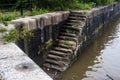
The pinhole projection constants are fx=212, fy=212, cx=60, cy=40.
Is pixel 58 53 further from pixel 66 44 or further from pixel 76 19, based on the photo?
pixel 76 19

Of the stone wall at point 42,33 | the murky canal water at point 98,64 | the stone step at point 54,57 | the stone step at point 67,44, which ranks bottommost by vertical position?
the murky canal water at point 98,64

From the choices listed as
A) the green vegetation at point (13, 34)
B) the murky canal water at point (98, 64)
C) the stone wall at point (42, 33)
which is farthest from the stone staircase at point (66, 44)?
the green vegetation at point (13, 34)

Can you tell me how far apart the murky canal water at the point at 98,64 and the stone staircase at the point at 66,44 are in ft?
1.48

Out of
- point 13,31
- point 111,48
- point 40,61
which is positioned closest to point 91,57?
point 111,48

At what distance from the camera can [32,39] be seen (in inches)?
298

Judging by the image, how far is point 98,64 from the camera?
31.5 feet

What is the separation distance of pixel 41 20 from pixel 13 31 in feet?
7.45

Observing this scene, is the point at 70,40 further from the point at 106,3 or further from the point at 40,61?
the point at 106,3

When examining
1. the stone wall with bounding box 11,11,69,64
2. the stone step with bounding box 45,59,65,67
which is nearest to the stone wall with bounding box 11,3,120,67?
the stone wall with bounding box 11,11,69,64

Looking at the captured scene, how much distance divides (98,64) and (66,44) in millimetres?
1732

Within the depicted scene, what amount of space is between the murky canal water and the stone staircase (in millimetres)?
452

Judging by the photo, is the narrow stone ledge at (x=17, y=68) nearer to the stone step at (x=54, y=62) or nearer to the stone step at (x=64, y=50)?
the stone step at (x=54, y=62)

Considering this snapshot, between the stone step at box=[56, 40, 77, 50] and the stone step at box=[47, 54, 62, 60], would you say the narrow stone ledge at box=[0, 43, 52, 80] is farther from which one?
the stone step at box=[56, 40, 77, 50]

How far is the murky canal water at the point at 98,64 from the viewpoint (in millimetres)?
8312
